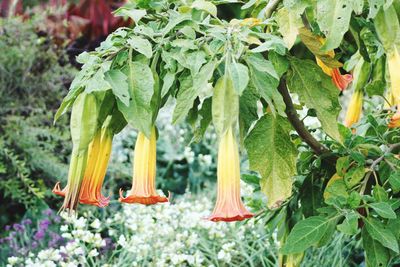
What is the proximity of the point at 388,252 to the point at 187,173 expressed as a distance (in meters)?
2.51

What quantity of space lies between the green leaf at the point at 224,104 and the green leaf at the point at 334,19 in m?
0.18

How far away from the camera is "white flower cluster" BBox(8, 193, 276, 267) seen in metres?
2.41

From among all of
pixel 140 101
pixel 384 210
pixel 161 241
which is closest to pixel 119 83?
pixel 140 101

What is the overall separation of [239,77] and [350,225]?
519 mm

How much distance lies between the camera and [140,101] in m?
1.25

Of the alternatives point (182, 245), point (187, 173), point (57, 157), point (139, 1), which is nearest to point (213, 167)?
point (187, 173)

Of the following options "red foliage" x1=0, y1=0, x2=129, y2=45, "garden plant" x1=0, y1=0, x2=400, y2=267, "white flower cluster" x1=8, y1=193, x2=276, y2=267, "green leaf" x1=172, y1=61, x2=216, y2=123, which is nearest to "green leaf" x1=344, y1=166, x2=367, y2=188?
"garden plant" x1=0, y1=0, x2=400, y2=267

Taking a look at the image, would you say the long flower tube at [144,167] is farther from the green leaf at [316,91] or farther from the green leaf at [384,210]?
the green leaf at [384,210]

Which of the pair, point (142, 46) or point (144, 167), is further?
point (144, 167)

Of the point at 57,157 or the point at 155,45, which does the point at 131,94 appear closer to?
the point at 155,45

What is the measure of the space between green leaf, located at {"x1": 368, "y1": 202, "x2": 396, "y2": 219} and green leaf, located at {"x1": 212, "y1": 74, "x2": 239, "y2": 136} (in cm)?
A: 44

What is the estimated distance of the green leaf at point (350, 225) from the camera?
4.94 feet

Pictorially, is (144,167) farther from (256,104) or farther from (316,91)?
(316,91)

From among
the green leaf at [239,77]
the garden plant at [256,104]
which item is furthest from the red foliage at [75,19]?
the green leaf at [239,77]
